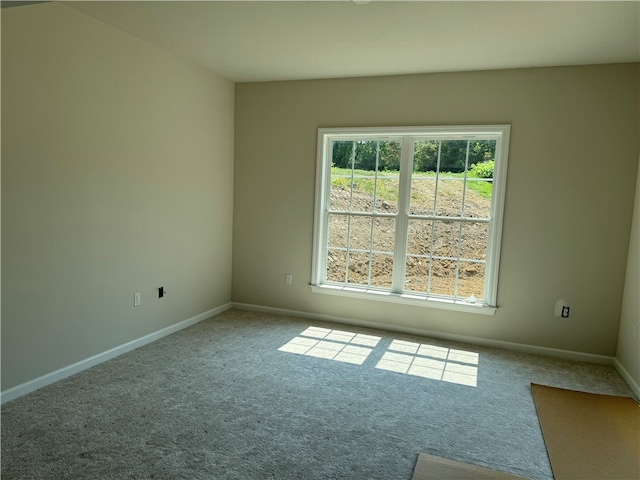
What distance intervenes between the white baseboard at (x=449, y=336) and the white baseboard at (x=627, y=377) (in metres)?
0.11

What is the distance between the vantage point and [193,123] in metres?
4.07

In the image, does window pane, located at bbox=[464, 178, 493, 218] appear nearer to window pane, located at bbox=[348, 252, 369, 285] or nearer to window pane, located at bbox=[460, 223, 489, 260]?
window pane, located at bbox=[460, 223, 489, 260]

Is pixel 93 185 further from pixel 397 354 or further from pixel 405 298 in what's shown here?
pixel 405 298

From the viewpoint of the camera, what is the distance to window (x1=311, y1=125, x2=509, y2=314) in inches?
157

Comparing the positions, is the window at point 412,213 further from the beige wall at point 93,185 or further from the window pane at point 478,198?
the beige wall at point 93,185

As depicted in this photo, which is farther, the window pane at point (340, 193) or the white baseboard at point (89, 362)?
the window pane at point (340, 193)

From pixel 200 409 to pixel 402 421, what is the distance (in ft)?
4.10

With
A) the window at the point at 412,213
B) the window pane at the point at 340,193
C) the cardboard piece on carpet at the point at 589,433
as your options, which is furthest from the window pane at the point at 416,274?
the cardboard piece on carpet at the point at 589,433

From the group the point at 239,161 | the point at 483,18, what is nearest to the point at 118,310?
the point at 239,161

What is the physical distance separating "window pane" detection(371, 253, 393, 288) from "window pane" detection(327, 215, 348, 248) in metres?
0.37

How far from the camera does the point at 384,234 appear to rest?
437 cm

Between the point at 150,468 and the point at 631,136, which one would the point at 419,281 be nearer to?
the point at 631,136

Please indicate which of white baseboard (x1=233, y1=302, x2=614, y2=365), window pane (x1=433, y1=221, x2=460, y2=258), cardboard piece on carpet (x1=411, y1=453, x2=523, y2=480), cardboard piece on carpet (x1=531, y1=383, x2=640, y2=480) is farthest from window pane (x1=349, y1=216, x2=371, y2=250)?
cardboard piece on carpet (x1=411, y1=453, x2=523, y2=480)

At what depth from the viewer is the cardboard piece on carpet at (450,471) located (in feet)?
6.84
